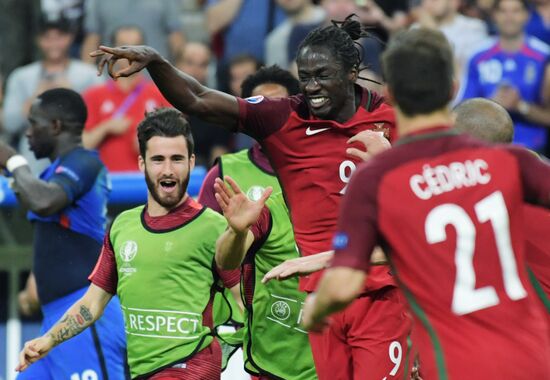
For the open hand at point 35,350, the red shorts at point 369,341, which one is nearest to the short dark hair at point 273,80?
the red shorts at point 369,341

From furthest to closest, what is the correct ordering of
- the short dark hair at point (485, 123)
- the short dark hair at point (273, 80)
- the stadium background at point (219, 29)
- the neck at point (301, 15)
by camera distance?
1. the neck at point (301, 15)
2. the stadium background at point (219, 29)
3. the short dark hair at point (273, 80)
4. the short dark hair at point (485, 123)

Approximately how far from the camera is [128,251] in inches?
286

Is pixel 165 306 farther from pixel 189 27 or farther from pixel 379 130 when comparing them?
pixel 189 27

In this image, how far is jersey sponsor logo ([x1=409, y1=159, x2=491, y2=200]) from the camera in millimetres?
4699

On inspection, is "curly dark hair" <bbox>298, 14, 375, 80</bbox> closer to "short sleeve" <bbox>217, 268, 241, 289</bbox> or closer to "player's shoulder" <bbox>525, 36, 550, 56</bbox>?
"short sleeve" <bbox>217, 268, 241, 289</bbox>

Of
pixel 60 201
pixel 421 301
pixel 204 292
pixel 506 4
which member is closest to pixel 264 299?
pixel 204 292

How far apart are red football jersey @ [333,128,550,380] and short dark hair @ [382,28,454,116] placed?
0.13m

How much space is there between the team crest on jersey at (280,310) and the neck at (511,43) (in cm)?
589

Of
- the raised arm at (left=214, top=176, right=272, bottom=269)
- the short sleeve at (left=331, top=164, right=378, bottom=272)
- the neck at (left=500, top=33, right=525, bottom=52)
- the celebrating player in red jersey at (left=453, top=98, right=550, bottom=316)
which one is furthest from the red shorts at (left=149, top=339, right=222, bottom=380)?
the neck at (left=500, top=33, right=525, bottom=52)

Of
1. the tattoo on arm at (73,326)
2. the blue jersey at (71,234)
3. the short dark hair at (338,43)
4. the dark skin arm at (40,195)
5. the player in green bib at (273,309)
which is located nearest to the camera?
the short dark hair at (338,43)

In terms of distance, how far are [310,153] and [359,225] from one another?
2.17 metres

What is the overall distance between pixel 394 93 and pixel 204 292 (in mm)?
2744

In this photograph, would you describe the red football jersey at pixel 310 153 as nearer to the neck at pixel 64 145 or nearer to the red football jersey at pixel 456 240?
the red football jersey at pixel 456 240

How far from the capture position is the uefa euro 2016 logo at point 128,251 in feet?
23.7
